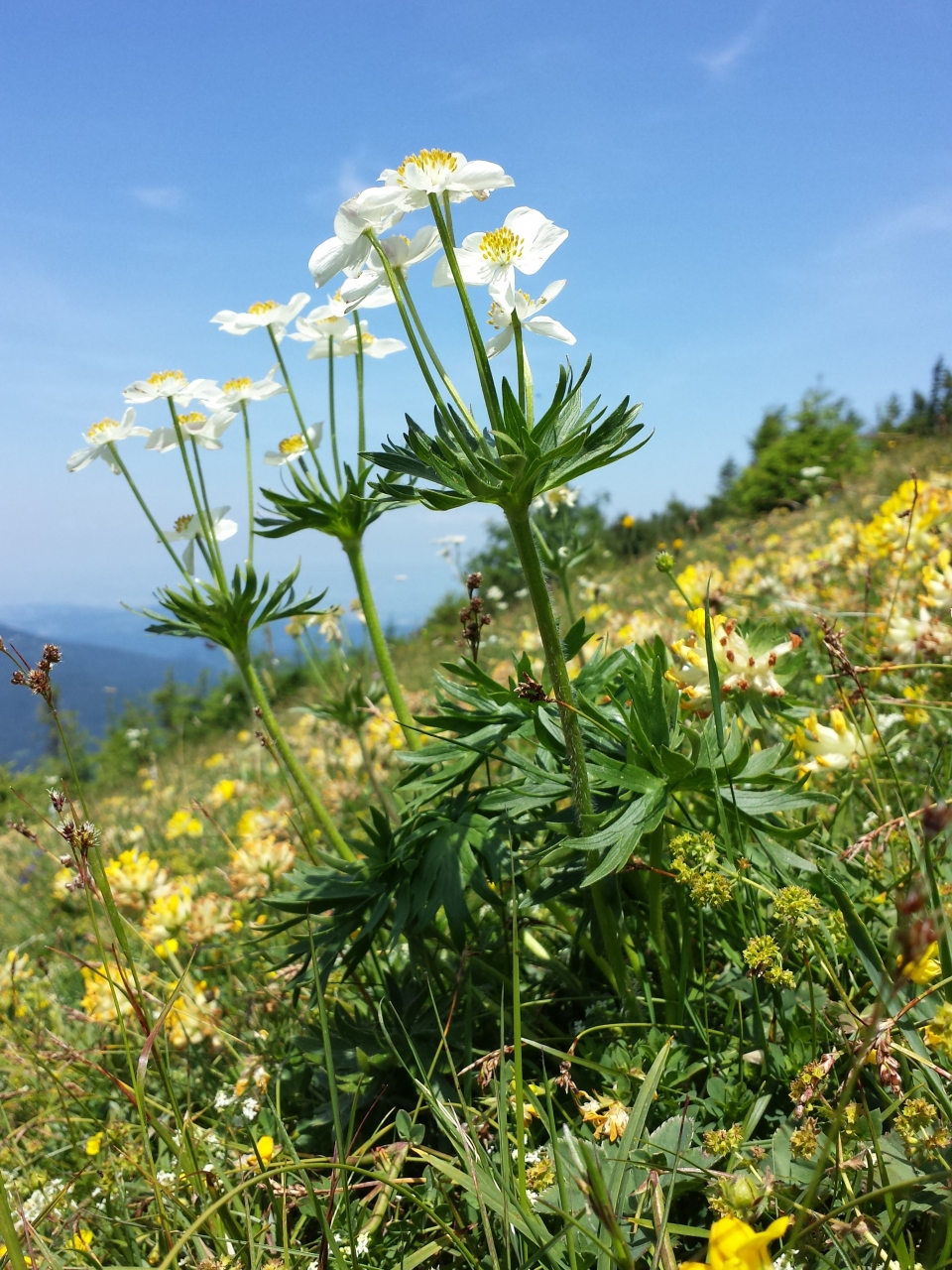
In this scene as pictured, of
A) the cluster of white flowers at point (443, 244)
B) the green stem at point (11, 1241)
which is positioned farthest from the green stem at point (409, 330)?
the green stem at point (11, 1241)

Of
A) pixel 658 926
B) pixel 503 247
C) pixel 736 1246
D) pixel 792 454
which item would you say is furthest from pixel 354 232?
pixel 792 454

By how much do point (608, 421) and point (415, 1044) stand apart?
1.40 meters

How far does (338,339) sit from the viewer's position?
2.56m

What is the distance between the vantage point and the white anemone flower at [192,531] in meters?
2.41

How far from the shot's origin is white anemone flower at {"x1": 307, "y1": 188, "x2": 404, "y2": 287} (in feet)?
4.36

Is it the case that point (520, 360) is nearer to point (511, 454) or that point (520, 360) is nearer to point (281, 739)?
point (511, 454)

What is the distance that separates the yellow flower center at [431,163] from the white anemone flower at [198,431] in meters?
1.28

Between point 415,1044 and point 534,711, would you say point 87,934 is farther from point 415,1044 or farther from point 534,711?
point 534,711

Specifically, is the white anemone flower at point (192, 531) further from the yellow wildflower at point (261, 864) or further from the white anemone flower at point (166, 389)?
the yellow wildflower at point (261, 864)

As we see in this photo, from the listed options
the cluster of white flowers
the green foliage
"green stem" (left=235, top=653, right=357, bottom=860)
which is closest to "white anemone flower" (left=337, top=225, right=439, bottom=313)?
the cluster of white flowers

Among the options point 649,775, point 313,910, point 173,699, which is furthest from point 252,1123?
point 173,699

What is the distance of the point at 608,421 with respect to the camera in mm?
1316

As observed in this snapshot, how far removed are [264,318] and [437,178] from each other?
1235 millimetres

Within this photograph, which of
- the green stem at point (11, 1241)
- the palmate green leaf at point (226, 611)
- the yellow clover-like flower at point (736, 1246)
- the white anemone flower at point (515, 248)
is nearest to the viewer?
the yellow clover-like flower at point (736, 1246)
